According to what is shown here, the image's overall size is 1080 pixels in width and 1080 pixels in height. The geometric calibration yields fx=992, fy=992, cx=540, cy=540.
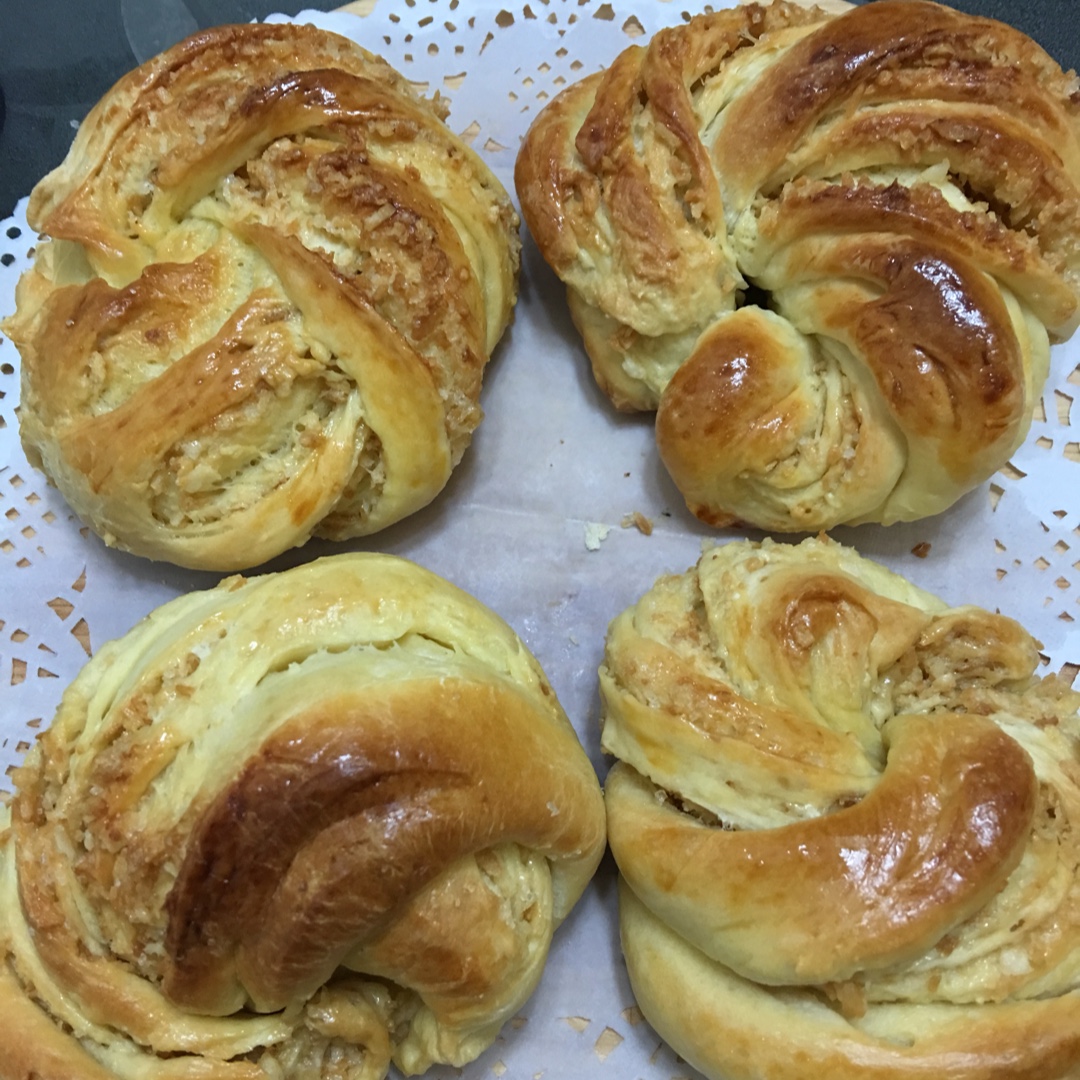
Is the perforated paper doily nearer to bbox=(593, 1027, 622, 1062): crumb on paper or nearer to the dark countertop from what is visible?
bbox=(593, 1027, 622, 1062): crumb on paper

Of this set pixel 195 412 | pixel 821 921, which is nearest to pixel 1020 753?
pixel 821 921

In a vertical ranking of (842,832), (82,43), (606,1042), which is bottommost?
(606,1042)

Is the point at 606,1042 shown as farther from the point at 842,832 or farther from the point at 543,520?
the point at 543,520

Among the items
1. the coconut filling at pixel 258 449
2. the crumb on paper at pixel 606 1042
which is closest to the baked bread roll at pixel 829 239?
the coconut filling at pixel 258 449

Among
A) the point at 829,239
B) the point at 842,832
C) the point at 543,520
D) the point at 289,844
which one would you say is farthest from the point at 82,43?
the point at 842,832

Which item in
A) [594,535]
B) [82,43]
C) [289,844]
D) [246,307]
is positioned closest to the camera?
[289,844]

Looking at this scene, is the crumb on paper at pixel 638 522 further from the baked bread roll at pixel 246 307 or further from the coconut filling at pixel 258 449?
the coconut filling at pixel 258 449

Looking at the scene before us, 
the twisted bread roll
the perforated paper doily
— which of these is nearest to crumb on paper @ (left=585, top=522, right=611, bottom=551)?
the perforated paper doily
